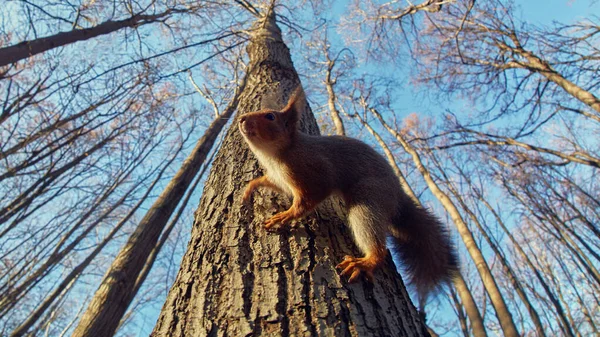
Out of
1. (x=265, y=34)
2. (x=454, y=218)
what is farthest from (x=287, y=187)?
(x=454, y=218)

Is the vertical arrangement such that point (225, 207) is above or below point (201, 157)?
below

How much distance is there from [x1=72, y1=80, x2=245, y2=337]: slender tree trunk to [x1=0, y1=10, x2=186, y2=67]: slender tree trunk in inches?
90.9

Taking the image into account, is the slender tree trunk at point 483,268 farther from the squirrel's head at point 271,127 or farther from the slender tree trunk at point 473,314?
the squirrel's head at point 271,127

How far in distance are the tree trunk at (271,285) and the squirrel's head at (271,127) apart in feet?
1.32

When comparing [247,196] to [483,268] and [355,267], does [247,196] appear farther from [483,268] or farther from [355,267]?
[483,268]

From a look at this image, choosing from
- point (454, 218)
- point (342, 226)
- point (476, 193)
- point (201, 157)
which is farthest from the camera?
point (476, 193)

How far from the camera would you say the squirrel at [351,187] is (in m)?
2.32

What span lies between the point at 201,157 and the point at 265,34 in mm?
2371

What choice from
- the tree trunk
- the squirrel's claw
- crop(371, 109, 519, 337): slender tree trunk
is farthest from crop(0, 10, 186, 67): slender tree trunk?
crop(371, 109, 519, 337): slender tree trunk

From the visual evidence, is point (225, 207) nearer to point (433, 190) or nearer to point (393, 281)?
point (393, 281)

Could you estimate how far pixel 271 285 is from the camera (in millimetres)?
1727

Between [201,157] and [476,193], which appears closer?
[201,157]

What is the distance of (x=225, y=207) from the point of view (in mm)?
2445

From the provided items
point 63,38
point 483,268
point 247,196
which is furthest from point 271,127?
point 483,268
